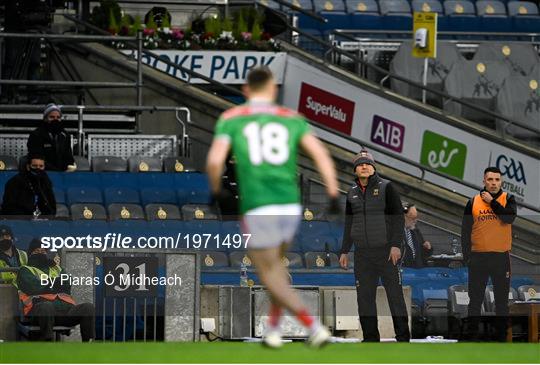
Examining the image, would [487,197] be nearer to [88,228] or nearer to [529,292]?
[529,292]

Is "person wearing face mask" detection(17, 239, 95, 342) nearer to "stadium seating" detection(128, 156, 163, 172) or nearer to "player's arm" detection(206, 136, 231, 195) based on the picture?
"stadium seating" detection(128, 156, 163, 172)

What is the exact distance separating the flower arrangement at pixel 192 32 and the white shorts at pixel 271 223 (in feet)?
43.0

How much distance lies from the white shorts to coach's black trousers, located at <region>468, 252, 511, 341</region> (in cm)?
577

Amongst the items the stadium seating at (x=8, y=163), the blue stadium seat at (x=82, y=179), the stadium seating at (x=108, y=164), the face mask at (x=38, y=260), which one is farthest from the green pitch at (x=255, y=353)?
the stadium seating at (x=108, y=164)

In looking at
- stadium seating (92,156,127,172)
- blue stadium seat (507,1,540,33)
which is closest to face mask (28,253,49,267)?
stadium seating (92,156,127,172)

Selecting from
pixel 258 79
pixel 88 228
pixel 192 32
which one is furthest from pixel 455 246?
pixel 192 32

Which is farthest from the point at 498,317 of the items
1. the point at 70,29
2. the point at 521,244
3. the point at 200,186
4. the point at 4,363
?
the point at 70,29

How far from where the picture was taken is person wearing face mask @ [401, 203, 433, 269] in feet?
51.6

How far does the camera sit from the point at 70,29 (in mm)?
23531

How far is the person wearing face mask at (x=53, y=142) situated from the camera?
19250mm

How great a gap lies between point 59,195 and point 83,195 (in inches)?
11.2

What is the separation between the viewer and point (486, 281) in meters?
15.9

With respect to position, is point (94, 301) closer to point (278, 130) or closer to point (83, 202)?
point (83, 202)

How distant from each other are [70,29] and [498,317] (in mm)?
9951
